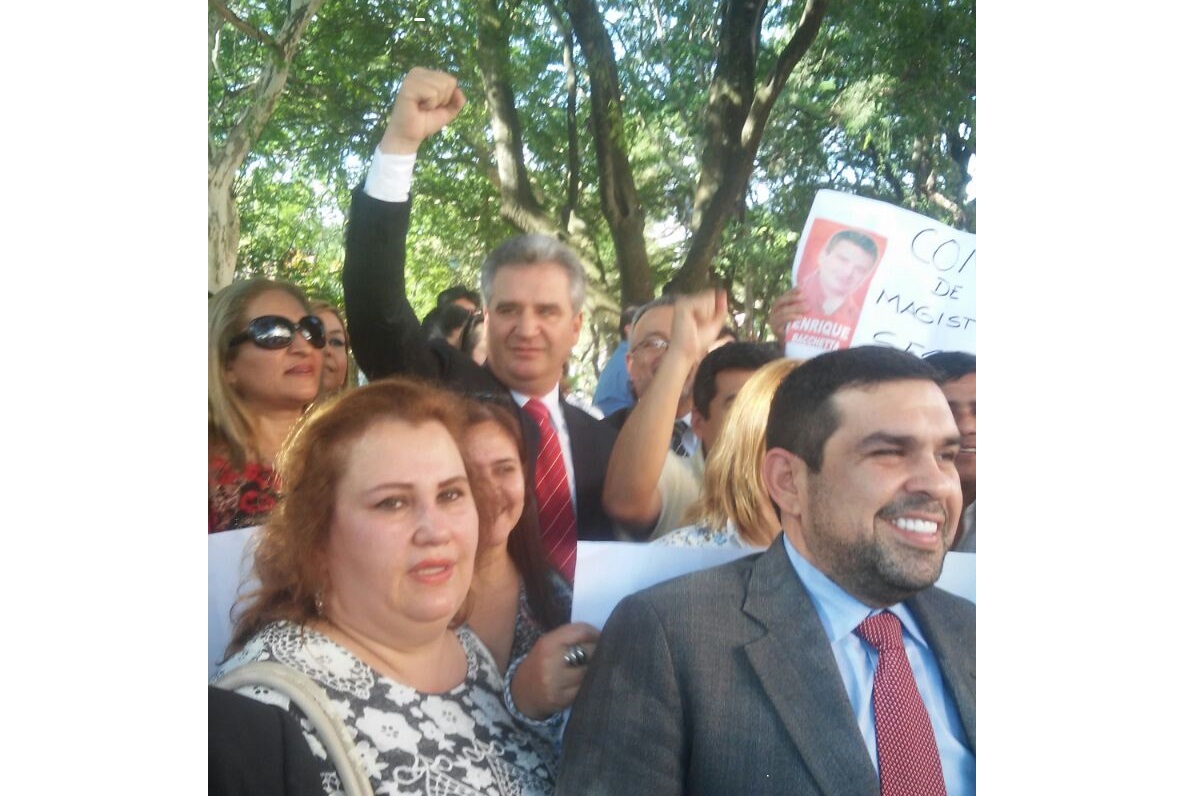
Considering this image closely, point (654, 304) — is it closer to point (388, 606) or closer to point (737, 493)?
point (737, 493)

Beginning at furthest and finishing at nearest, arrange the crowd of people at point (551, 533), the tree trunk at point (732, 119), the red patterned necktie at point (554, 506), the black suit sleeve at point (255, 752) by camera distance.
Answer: the tree trunk at point (732, 119)
the red patterned necktie at point (554, 506)
the crowd of people at point (551, 533)
the black suit sleeve at point (255, 752)

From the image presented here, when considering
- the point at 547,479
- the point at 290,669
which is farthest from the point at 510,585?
the point at 290,669

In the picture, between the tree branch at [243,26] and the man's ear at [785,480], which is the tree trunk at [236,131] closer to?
the tree branch at [243,26]

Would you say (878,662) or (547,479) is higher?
(547,479)

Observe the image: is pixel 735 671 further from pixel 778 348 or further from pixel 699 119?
pixel 699 119

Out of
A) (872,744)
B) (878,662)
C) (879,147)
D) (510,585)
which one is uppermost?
(879,147)

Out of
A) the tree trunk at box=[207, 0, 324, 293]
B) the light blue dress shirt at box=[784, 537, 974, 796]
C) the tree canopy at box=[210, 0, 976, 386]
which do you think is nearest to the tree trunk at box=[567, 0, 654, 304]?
the tree canopy at box=[210, 0, 976, 386]

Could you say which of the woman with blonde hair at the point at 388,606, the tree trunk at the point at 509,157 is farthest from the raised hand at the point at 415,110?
the woman with blonde hair at the point at 388,606

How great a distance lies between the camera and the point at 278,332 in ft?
9.95

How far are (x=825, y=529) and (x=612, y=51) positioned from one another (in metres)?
1.33

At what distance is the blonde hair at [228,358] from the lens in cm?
303

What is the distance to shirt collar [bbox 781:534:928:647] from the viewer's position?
3055mm

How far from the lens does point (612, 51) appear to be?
310cm

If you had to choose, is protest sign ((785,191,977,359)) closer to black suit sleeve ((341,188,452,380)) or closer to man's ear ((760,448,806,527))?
man's ear ((760,448,806,527))
